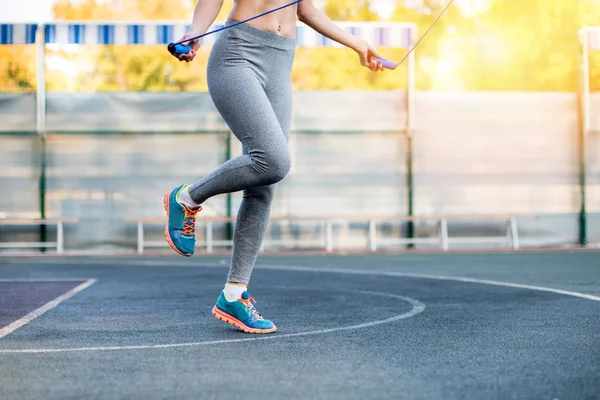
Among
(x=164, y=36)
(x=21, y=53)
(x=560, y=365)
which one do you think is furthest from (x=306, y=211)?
(x=21, y=53)

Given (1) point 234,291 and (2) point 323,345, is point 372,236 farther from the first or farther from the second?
(2) point 323,345

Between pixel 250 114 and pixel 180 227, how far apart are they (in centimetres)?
58

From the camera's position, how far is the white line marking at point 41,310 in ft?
13.9

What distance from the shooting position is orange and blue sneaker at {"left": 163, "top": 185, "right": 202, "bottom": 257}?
3.89 m

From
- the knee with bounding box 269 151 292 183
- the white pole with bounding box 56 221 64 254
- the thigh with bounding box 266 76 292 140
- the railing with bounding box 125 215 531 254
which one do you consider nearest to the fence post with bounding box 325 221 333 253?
the railing with bounding box 125 215 531 254

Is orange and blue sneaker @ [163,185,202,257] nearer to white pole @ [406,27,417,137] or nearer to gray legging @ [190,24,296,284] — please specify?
gray legging @ [190,24,296,284]

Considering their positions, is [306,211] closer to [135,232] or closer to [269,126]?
[135,232]

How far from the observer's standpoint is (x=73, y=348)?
3.59m

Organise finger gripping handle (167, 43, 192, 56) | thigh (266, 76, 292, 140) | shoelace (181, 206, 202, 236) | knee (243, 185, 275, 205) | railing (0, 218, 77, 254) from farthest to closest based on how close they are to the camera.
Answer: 1. railing (0, 218, 77, 254)
2. knee (243, 185, 275, 205)
3. thigh (266, 76, 292, 140)
4. shoelace (181, 206, 202, 236)
5. finger gripping handle (167, 43, 192, 56)

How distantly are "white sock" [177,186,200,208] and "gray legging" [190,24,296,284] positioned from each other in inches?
0.8

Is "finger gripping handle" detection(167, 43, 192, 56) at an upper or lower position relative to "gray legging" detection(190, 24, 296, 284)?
upper

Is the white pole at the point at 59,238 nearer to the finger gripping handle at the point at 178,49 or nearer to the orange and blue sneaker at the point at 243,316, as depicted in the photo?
the orange and blue sneaker at the point at 243,316

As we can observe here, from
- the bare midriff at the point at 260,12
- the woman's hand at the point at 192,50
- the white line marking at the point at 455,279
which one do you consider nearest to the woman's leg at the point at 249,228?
the bare midriff at the point at 260,12

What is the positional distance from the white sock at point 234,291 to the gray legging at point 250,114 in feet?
0.10
